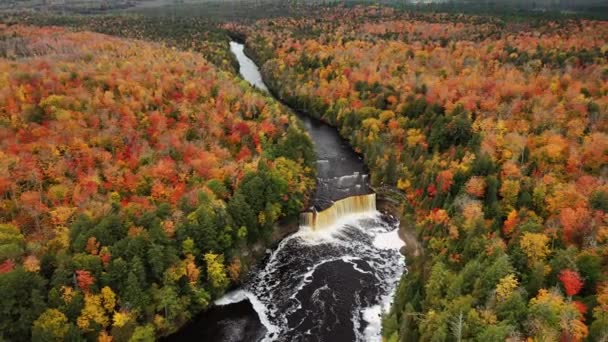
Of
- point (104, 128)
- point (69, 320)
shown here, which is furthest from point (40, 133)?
point (69, 320)

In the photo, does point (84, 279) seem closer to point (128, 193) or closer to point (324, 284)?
point (128, 193)

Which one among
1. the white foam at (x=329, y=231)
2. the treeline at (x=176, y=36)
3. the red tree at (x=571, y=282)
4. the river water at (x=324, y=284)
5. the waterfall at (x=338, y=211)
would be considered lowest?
the river water at (x=324, y=284)

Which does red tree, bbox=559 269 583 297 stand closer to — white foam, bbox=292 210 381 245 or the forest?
the forest

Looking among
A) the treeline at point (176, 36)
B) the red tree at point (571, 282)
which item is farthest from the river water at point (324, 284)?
the treeline at point (176, 36)

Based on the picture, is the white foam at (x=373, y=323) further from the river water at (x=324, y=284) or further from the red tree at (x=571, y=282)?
the red tree at (x=571, y=282)

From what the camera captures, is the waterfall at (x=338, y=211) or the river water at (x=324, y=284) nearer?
the river water at (x=324, y=284)

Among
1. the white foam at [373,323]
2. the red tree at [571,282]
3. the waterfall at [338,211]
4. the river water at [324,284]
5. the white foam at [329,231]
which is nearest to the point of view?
the red tree at [571,282]
